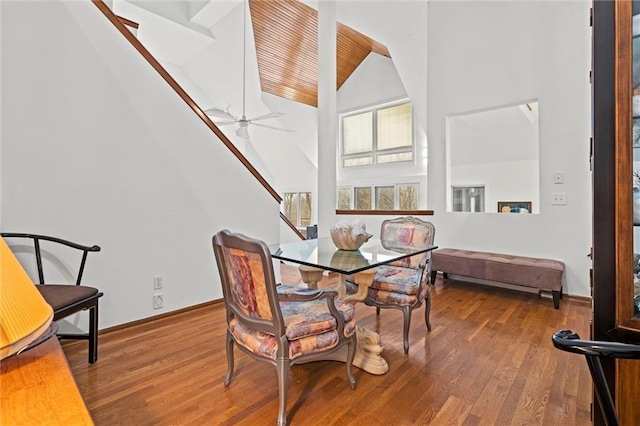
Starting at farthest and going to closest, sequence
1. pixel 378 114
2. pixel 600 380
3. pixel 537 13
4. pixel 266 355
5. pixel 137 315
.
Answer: pixel 378 114
pixel 537 13
pixel 137 315
pixel 266 355
pixel 600 380

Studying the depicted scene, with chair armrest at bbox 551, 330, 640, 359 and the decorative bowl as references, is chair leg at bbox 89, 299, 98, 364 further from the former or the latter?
chair armrest at bbox 551, 330, 640, 359

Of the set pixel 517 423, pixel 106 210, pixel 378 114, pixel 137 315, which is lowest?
pixel 517 423

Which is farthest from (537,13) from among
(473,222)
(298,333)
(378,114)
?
(298,333)

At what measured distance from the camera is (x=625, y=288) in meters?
0.98

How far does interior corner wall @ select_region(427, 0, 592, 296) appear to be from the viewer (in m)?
3.34

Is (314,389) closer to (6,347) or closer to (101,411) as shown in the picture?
(101,411)

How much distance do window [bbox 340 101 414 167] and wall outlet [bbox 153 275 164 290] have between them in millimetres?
5381

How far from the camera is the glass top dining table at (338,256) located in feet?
5.76

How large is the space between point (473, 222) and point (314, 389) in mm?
3156

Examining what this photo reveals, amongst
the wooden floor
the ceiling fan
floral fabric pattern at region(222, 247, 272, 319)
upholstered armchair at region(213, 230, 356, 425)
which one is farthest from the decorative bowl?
the ceiling fan

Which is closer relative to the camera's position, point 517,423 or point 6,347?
point 6,347

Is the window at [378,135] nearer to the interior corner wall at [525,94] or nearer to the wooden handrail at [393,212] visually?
the wooden handrail at [393,212]

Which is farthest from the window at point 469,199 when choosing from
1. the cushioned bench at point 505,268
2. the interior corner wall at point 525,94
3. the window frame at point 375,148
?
the cushioned bench at point 505,268

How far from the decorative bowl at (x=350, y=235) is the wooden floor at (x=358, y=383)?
75 centimetres
